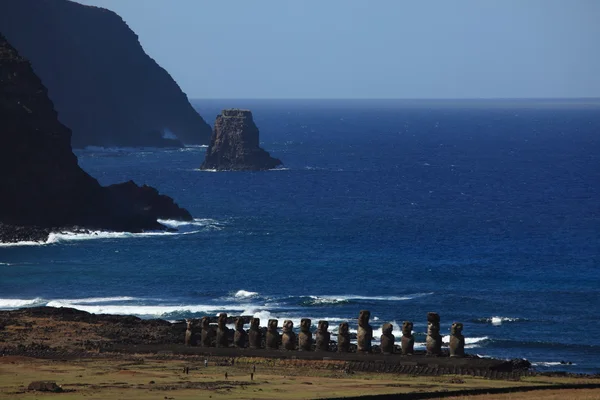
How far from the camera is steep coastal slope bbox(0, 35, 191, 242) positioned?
442 feet

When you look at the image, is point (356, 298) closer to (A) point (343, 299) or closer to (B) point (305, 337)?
(A) point (343, 299)

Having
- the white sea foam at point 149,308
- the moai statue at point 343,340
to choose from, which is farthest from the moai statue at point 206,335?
the white sea foam at point 149,308

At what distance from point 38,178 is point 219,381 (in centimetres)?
8252

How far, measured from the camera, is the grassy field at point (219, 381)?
174ft

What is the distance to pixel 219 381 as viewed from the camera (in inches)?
2283

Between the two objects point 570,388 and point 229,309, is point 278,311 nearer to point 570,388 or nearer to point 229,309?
point 229,309

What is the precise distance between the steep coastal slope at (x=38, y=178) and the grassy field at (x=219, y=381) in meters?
67.8

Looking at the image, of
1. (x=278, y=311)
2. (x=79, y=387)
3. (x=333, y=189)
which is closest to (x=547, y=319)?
(x=278, y=311)

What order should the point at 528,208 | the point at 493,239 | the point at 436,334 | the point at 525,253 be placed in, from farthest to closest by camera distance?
the point at 528,208, the point at 493,239, the point at 525,253, the point at 436,334

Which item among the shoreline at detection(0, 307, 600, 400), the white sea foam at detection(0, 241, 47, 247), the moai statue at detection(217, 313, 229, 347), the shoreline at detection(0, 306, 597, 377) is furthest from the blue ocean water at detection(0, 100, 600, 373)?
the shoreline at detection(0, 307, 600, 400)

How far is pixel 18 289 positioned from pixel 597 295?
40797 mm

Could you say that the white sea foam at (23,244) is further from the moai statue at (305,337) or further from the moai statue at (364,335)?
the moai statue at (364,335)

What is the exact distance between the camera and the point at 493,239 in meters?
138

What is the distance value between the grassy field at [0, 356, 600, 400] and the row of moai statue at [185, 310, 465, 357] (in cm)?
360
